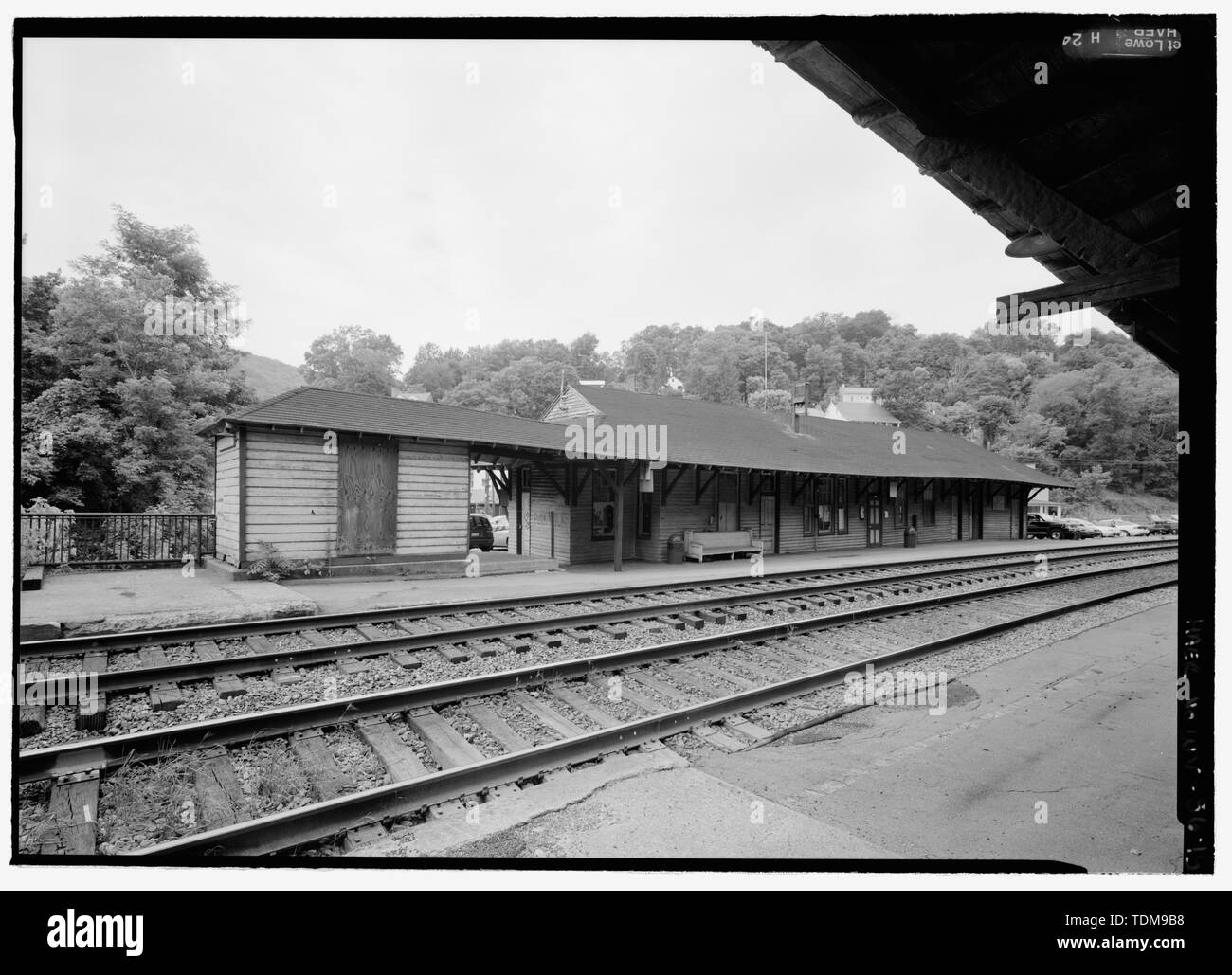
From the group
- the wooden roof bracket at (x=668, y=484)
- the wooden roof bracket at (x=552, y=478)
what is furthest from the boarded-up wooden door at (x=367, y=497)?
the wooden roof bracket at (x=668, y=484)

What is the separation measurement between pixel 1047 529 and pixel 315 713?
38403 millimetres

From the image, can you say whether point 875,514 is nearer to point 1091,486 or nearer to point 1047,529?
point 1047,529

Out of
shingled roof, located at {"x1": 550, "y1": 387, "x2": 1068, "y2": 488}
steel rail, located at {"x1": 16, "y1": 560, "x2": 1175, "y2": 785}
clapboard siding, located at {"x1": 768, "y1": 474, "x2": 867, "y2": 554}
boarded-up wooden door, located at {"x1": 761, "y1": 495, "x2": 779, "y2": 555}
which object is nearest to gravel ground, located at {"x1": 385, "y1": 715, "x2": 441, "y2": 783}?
steel rail, located at {"x1": 16, "y1": 560, "x2": 1175, "y2": 785}

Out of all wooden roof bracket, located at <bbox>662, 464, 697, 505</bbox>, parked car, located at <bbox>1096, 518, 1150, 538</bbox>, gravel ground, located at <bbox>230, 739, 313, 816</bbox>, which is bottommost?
parked car, located at <bbox>1096, 518, 1150, 538</bbox>

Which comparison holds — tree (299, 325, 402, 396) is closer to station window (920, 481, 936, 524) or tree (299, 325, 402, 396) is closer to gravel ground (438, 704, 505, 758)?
station window (920, 481, 936, 524)

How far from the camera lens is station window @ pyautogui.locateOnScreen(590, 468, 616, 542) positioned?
18.0 meters

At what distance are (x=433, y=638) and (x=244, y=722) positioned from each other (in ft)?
9.15

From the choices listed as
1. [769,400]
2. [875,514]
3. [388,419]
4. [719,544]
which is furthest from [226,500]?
[769,400]

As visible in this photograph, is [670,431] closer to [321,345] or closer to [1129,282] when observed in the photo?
[1129,282]

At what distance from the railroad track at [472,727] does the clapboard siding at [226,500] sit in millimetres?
9234

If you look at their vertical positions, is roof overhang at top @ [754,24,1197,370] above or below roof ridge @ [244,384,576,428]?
below

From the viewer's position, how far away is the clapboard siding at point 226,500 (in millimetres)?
12445

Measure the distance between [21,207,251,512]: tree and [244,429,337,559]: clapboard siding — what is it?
7186mm
